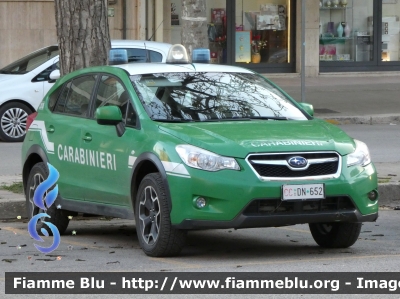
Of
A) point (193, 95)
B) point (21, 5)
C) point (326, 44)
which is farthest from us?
point (326, 44)

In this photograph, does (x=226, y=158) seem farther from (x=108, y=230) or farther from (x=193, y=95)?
(x=108, y=230)

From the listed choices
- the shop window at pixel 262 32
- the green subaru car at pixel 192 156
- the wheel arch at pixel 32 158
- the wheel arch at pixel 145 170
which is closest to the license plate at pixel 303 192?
the green subaru car at pixel 192 156

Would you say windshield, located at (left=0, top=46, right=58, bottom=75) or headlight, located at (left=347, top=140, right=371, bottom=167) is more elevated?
windshield, located at (left=0, top=46, right=58, bottom=75)

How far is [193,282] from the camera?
682 centimetres

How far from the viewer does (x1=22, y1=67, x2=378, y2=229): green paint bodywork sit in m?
7.45

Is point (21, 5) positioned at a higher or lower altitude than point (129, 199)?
higher

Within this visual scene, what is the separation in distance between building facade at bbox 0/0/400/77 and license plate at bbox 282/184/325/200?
18.0 meters

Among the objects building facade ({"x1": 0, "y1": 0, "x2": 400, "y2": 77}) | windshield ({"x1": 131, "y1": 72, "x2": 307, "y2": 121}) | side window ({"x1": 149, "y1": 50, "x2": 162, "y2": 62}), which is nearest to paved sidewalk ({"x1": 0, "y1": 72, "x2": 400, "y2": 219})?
building facade ({"x1": 0, "y1": 0, "x2": 400, "y2": 77})

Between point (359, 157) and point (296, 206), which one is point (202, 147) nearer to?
point (296, 206)

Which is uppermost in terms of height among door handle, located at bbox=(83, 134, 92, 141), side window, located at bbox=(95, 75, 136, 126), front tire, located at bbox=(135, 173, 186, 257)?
side window, located at bbox=(95, 75, 136, 126)

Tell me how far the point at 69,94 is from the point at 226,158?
8.37 ft

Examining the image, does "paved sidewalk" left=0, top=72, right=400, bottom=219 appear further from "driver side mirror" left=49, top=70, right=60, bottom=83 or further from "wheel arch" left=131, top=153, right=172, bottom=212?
"driver side mirror" left=49, top=70, right=60, bottom=83

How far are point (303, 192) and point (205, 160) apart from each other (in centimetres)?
75

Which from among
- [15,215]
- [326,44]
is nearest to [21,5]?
[326,44]
